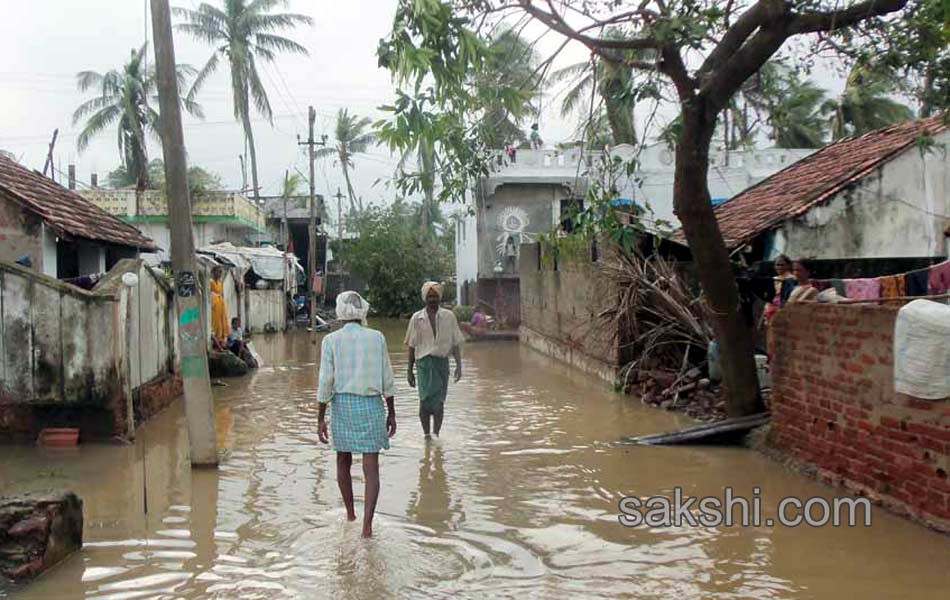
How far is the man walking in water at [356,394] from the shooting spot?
6555 mm

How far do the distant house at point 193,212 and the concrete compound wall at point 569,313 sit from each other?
1084 cm

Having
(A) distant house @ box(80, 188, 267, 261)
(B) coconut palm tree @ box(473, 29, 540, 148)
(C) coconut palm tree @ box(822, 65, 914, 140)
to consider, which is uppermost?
(C) coconut palm tree @ box(822, 65, 914, 140)

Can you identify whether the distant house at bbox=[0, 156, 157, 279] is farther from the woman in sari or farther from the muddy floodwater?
the muddy floodwater

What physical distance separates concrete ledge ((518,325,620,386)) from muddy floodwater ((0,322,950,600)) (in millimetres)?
3735

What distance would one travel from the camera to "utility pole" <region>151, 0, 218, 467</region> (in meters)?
8.77

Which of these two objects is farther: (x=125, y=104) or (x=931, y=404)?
(x=125, y=104)

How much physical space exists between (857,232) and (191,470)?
10066mm

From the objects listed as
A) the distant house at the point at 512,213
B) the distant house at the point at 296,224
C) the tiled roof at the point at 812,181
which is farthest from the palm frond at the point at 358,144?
the tiled roof at the point at 812,181

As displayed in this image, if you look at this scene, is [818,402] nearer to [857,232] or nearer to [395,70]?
[395,70]

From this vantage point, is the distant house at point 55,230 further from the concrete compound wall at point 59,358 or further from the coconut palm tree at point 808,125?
the coconut palm tree at point 808,125

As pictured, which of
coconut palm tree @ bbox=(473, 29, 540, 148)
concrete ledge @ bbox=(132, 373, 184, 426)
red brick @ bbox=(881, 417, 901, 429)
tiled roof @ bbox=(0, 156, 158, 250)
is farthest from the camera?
tiled roof @ bbox=(0, 156, 158, 250)

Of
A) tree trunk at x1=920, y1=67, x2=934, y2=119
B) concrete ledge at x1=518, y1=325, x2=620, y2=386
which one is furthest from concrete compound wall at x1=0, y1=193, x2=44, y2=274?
tree trunk at x1=920, y1=67, x2=934, y2=119

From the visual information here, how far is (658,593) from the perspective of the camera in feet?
17.6

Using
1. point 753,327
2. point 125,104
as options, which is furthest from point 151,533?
point 125,104
